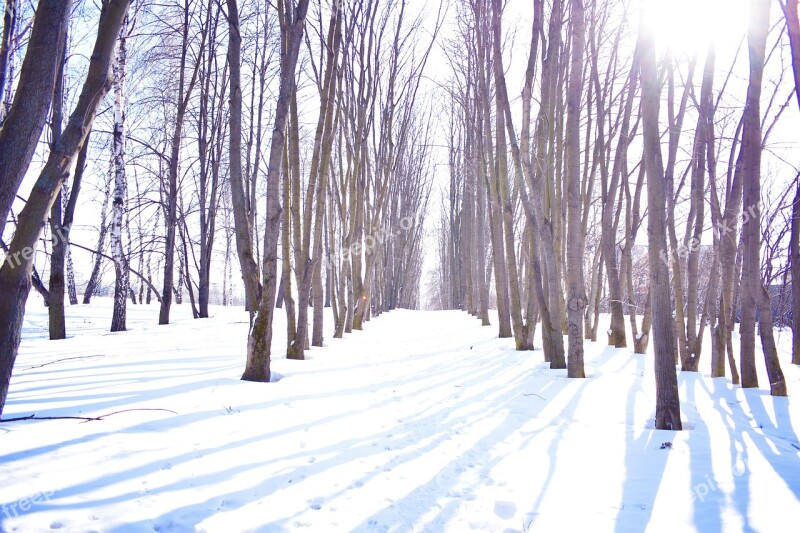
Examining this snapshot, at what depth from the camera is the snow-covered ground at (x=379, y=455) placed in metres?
Answer: 2.08

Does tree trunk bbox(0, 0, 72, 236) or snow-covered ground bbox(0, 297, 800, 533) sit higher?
tree trunk bbox(0, 0, 72, 236)

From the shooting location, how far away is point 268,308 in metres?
4.50

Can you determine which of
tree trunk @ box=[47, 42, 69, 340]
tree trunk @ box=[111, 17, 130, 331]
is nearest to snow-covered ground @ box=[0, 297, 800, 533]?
tree trunk @ box=[47, 42, 69, 340]

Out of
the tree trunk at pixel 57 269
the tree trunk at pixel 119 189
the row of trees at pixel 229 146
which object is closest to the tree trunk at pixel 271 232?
the row of trees at pixel 229 146

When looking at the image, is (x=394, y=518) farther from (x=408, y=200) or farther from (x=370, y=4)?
(x=408, y=200)

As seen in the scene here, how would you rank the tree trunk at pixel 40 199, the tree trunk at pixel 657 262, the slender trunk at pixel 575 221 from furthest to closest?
the slender trunk at pixel 575 221, the tree trunk at pixel 657 262, the tree trunk at pixel 40 199

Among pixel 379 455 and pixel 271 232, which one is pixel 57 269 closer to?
pixel 271 232

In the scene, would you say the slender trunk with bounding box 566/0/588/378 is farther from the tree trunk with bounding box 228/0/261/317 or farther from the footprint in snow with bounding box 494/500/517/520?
the tree trunk with bounding box 228/0/261/317

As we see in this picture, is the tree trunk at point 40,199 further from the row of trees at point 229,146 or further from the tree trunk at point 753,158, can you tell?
the tree trunk at point 753,158

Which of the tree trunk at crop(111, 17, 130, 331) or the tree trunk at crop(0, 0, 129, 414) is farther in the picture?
the tree trunk at crop(111, 17, 130, 331)

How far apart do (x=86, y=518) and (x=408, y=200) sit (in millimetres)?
21393

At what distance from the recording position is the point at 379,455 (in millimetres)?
2947

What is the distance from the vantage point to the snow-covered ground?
6.81ft

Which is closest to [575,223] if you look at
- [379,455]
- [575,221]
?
[575,221]
